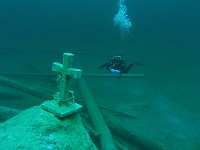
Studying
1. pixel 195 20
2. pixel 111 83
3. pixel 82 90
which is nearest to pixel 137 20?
pixel 195 20

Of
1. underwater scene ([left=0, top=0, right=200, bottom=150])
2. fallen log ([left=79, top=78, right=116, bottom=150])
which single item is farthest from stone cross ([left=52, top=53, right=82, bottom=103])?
fallen log ([left=79, top=78, right=116, bottom=150])

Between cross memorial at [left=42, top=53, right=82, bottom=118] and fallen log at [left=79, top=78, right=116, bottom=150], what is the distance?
2.97 metres

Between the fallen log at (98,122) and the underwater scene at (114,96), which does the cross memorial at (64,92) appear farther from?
the fallen log at (98,122)

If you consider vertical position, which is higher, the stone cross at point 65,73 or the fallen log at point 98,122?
the stone cross at point 65,73

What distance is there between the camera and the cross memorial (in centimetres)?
297

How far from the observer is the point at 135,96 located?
42.7 feet

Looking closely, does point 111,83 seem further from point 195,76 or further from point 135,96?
point 195,76

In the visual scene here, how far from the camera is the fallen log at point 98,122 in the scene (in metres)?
5.97

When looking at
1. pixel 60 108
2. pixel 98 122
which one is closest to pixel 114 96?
pixel 98 122

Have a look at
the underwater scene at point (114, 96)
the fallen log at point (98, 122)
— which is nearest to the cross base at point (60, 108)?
the underwater scene at point (114, 96)

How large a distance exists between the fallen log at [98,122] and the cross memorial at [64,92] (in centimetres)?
297

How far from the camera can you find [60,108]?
3.10m

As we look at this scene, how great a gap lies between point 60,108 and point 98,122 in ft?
13.7

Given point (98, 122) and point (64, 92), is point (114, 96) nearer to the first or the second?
point (98, 122)
